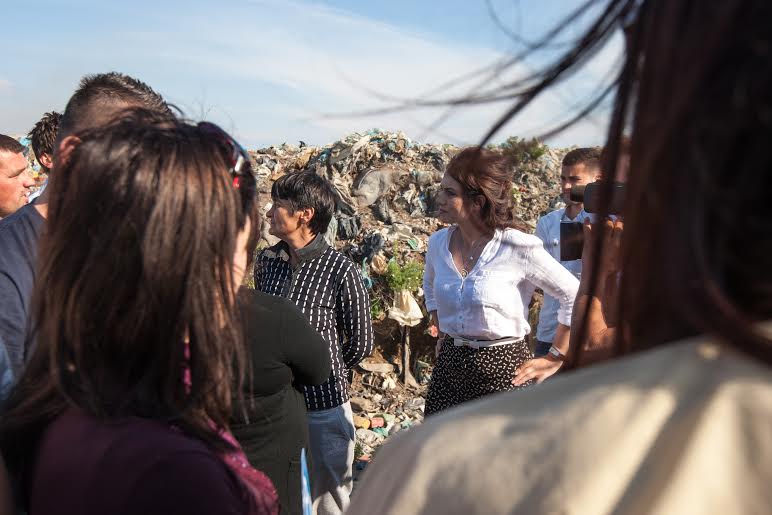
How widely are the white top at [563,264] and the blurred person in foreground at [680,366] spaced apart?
4.29 meters

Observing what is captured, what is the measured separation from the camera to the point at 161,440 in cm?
105

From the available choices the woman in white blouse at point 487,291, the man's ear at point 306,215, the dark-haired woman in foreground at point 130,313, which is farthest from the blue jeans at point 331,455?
the dark-haired woman in foreground at point 130,313

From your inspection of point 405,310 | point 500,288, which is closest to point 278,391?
point 500,288

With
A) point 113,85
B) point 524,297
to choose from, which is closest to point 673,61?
point 113,85

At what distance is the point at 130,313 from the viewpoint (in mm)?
1175

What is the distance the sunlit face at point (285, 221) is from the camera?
154 inches

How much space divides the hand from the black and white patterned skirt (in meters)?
0.03

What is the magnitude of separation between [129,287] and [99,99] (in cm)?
182

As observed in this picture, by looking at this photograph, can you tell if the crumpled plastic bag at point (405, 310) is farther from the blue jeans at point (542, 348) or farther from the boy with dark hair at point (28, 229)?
the boy with dark hair at point (28, 229)

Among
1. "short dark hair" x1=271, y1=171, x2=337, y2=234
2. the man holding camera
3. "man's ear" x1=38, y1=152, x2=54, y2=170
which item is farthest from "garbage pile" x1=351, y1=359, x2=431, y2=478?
"man's ear" x1=38, y1=152, x2=54, y2=170

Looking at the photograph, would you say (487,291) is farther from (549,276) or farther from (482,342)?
(549,276)

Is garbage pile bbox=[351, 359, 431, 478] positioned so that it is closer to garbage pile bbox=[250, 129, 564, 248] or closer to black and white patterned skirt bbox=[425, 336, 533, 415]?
black and white patterned skirt bbox=[425, 336, 533, 415]

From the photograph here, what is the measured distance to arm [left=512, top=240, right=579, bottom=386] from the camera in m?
3.51

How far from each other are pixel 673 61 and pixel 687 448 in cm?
30
